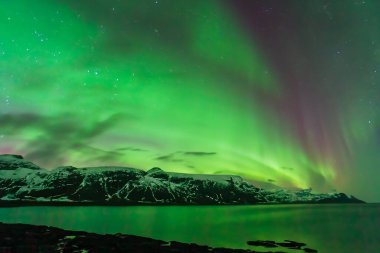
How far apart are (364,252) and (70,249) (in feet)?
159

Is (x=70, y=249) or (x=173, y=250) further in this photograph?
(x=173, y=250)

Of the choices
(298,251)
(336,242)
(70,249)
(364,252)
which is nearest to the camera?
(70,249)

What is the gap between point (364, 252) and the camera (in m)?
63.2

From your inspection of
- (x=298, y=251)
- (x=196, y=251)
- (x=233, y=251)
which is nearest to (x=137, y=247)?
(x=196, y=251)

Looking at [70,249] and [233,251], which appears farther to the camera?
[233,251]

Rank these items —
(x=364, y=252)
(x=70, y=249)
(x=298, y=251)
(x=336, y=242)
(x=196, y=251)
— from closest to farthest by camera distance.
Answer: (x=70, y=249) → (x=196, y=251) → (x=298, y=251) → (x=364, y=252) → (x=336, y=242)

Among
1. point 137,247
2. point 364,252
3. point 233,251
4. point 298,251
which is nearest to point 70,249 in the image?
point 137,247

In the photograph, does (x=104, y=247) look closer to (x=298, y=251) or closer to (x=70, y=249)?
(x=70, y=249)

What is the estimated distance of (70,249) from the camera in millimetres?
47062

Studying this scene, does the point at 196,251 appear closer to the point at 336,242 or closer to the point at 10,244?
the point at 10,244

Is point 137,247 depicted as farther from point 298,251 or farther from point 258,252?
point 298,251

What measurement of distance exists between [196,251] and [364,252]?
1268 inches

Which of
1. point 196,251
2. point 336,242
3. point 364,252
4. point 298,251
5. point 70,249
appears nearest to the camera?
point 70,249

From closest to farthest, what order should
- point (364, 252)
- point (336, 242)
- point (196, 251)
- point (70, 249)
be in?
point (70, 249), point (196, 251), point (364, 252), point (336, 242)
